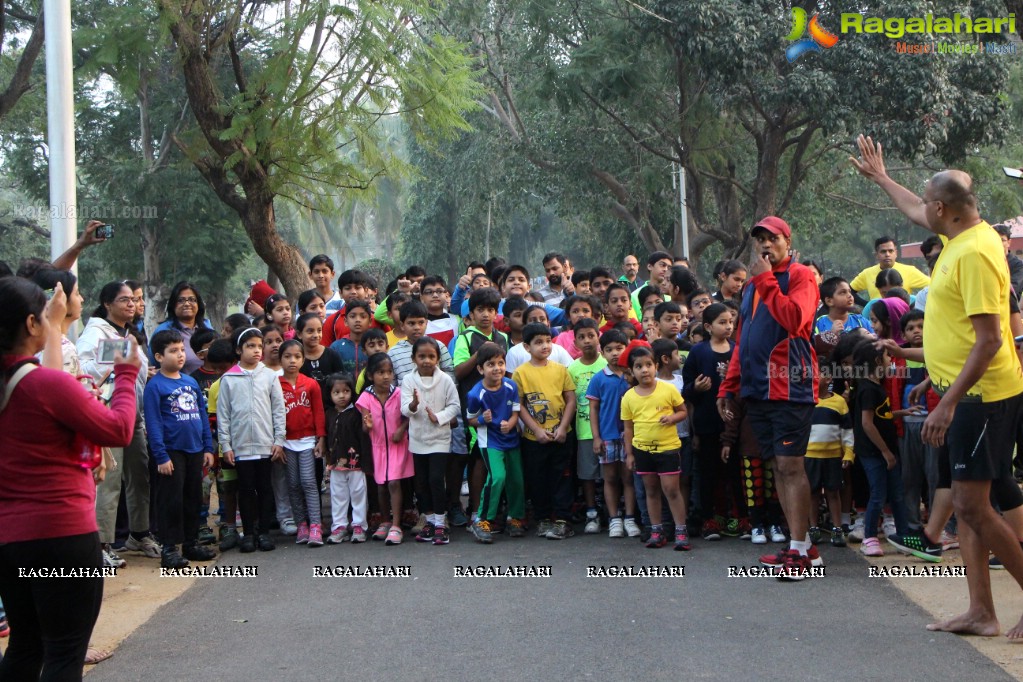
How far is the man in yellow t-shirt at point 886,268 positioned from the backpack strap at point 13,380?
841cm

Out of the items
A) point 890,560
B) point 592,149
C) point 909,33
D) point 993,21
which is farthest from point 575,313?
point 592,149

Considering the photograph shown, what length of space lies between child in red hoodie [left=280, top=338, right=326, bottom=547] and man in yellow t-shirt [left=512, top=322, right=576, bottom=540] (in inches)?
62.4

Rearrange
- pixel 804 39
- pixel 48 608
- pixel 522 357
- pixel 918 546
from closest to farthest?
pixel 48 608
pixel 918 546
pixel 522 357
pixel 804 39

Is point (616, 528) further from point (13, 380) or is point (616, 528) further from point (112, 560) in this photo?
point (13, 380)

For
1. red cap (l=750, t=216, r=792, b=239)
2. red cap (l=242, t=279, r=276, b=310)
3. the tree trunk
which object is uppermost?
the tree trunk

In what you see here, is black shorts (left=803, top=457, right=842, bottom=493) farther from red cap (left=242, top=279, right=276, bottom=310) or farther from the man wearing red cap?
red cap (left=242, top=279, right=276, bottom=310)

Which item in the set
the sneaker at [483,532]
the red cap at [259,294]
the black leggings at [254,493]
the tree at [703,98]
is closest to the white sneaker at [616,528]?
the sneaker at [483,532]

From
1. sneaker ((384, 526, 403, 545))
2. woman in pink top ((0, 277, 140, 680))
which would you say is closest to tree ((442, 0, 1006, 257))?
sneaker ((384, 526, 403, 545))

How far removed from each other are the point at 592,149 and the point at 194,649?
1797 cm

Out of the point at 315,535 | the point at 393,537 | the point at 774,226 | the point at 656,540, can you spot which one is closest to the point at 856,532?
the point at 656,540

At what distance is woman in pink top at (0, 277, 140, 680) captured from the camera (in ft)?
12.5

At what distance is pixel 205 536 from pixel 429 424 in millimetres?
1934

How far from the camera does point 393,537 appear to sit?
820 centimetres

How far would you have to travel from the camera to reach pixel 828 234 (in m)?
27.0
